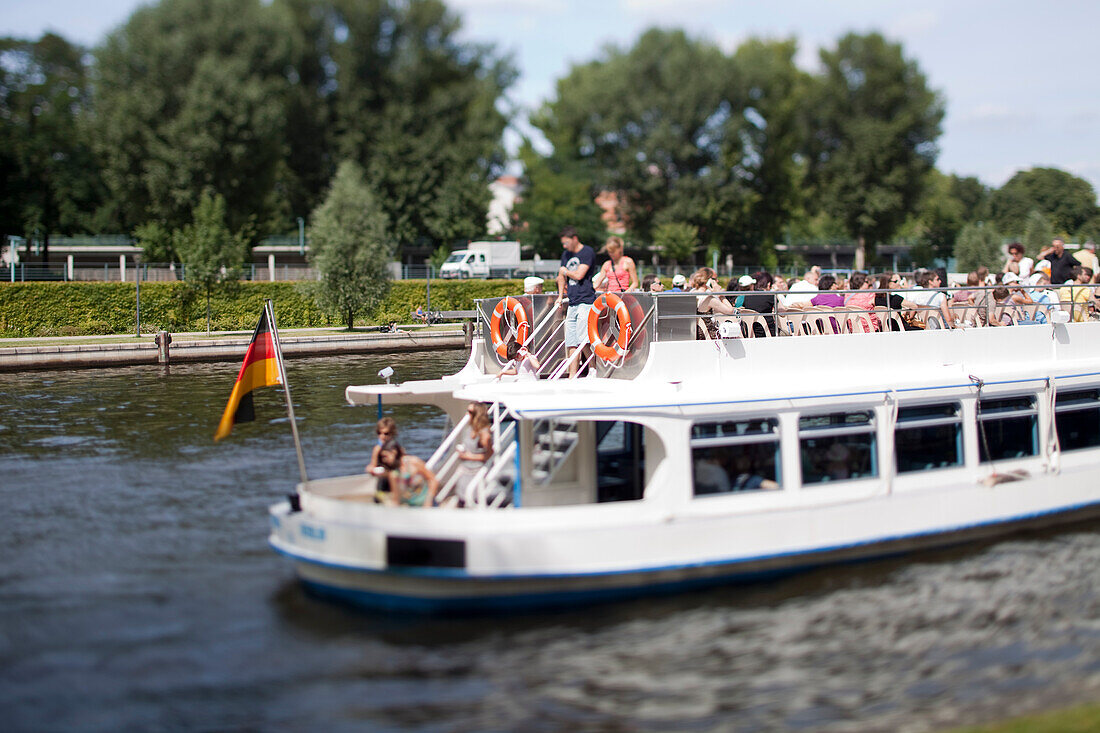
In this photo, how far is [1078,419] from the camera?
16.0 metres

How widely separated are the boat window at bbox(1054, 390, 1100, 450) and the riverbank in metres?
19.0

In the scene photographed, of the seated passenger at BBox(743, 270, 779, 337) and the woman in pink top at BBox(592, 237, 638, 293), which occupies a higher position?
the woman in pink top at BBox(592, 237, 638, 293)

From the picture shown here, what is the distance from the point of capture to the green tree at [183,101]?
62.8m

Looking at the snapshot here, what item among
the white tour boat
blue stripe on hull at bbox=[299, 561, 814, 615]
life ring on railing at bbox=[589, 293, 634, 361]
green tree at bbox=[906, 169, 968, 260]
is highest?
green tree at bbox=[906, 169, 968, 260]

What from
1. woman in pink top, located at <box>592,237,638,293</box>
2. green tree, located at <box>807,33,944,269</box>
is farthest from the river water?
green tree, located at <box>807,33,944,269</box>

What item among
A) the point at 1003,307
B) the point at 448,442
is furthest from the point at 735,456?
the point at 1003,307

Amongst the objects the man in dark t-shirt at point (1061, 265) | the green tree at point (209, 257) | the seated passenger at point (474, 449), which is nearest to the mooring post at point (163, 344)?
the green tree at point (209, 257)

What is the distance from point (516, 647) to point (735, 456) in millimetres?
3497

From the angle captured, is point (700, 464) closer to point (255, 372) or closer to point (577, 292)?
point (577, 292)

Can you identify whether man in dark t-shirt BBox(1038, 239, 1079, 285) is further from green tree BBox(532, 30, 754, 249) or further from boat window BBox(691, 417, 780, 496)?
green tree BBox(532, 30, 754, 249)

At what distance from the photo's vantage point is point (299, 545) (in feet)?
39.2

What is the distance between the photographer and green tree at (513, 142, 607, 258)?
273ft

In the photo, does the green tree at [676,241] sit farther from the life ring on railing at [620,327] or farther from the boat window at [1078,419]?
the life ring on railing at [620,327]

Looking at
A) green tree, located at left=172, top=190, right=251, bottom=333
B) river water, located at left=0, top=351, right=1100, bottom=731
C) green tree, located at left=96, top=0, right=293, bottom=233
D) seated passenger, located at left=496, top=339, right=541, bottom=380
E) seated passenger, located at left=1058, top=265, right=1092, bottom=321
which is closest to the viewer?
river water, located at left=0, top=351, right=1100, bottom=731
